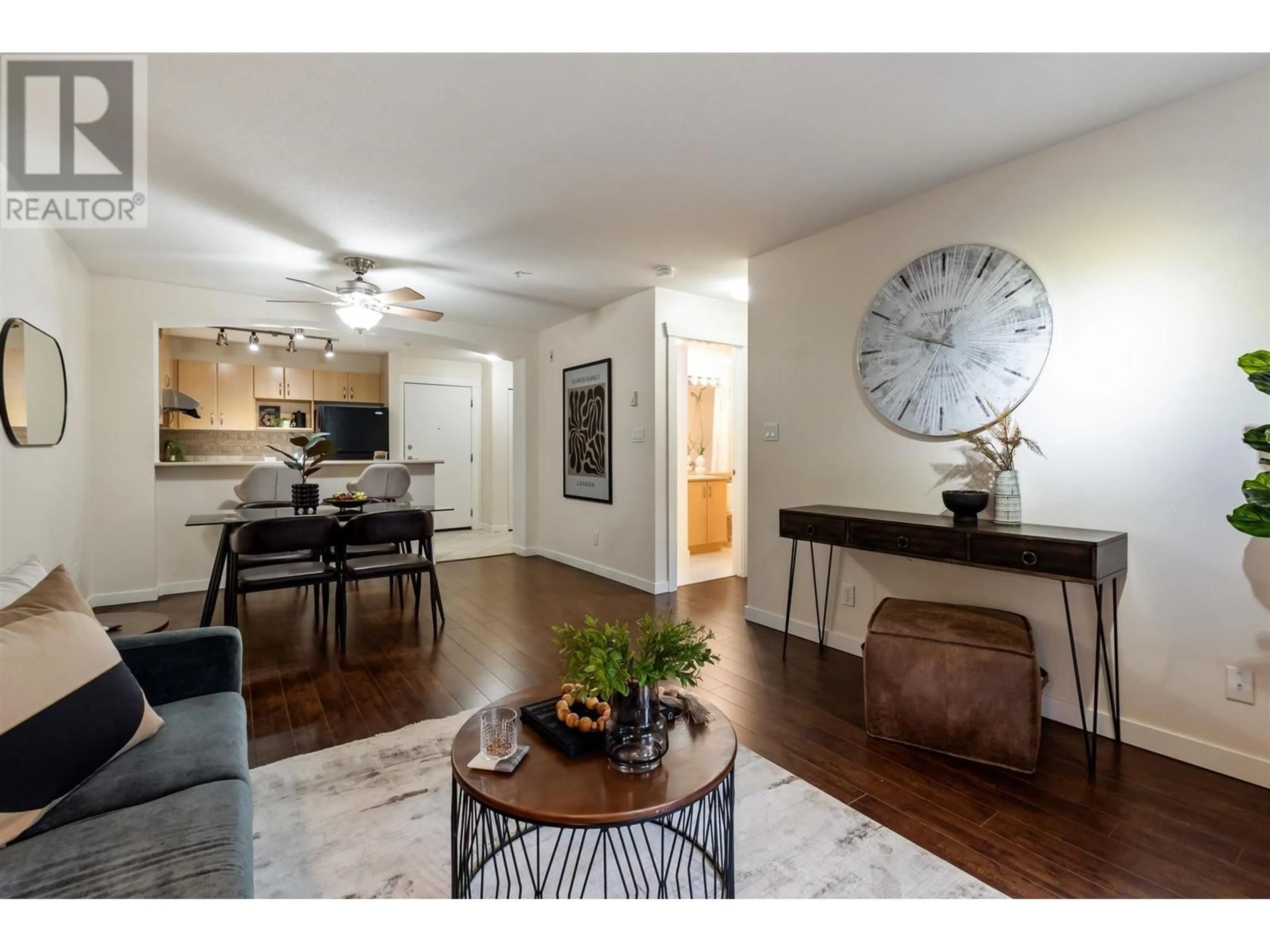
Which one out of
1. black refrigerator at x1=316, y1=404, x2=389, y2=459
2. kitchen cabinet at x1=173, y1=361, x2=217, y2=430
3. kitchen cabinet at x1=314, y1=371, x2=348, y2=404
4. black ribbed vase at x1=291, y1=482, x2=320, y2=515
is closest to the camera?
black ribbed vase at x1=291, y1=482, x2=320, y2=515

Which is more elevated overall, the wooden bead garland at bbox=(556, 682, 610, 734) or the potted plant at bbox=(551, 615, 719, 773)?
the potted plant at bbox=(551, 615, 719, 773)

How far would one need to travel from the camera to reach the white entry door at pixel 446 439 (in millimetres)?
7828

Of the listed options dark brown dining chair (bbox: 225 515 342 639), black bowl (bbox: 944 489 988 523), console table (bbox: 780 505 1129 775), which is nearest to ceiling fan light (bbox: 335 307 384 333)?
dark brown dining chair (bbox: 225 515 342 639)

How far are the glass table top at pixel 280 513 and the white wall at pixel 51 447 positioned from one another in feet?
2.08

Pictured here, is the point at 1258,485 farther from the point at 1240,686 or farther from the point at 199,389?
the point at 199,389

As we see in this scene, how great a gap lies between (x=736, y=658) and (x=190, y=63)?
3317 mm

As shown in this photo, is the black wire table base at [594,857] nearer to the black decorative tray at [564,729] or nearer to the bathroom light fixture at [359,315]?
the black decorative tray at [564,729]

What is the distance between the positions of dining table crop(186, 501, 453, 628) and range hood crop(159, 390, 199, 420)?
298 cm

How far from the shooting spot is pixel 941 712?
2.16 m

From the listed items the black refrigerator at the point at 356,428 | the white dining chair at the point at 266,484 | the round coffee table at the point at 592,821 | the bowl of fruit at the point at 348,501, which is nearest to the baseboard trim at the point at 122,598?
the white dining chair at the point at 266,484

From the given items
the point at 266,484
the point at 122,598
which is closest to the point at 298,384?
the point at 266,484

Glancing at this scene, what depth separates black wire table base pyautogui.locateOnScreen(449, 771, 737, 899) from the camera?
1.33 m

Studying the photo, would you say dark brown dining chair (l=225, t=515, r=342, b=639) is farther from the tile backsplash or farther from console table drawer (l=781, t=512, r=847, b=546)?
the tile backsplash

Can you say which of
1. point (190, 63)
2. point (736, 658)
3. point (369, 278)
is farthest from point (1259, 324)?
point (369, 278)
